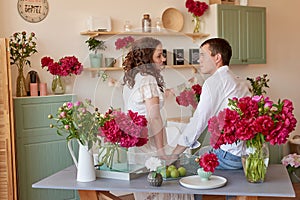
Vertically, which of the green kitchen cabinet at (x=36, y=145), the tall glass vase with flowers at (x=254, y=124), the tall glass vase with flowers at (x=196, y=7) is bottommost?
the green kitchen cabinet at (x=36, y=145)

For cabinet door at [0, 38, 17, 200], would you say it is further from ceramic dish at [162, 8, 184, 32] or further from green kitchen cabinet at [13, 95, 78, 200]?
ceramic dish at [162, 8, 184, 32]

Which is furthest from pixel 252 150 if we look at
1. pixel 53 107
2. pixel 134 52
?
pixel 53 107

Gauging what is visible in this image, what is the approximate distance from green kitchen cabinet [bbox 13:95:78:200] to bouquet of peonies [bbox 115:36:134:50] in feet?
4.28

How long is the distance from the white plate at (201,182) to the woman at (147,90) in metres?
0.20

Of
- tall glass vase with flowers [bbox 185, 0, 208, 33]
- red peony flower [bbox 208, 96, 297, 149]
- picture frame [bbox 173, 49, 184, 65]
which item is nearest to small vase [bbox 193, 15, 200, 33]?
tall glass vase with flowers [bbox 185, 0, 208, 33]

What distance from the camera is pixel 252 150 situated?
223 centimetres

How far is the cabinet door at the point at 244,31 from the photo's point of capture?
16.0ft

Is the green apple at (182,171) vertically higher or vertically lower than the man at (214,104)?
lower

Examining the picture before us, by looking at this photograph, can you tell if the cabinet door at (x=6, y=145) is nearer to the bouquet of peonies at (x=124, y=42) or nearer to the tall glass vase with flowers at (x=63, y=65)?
the tall glass vase with flowers at (x=63, y=65)

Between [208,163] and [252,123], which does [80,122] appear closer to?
[208,163]

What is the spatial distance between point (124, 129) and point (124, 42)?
0.52 m

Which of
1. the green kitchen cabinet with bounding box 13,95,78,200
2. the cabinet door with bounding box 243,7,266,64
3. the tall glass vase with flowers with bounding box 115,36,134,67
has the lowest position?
the green kitchen cabinet with bounding box 13,95,78,200

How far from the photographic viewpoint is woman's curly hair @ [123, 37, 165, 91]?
2324 millimetres

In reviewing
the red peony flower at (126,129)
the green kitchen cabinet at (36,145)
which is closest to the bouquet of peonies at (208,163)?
the red peony flower at (126,129)
